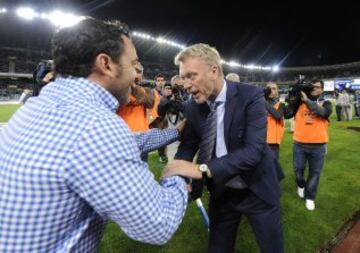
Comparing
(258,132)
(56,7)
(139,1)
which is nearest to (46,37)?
(56,7)

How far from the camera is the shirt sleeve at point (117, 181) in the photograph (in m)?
1.02

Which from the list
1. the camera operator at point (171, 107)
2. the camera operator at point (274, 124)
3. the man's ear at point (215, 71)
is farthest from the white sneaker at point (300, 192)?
the man's ear at point (215, 71)

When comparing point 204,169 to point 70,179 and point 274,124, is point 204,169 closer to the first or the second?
point 70,179

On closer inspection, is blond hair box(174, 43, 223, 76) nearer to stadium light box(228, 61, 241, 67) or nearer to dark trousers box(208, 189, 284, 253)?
dark trousers box(208, 189, 284, 253)

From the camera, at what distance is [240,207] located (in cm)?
246

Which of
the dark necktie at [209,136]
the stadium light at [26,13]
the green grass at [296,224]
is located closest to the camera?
the dark necktie at [209,136]

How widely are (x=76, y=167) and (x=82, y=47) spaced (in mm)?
487

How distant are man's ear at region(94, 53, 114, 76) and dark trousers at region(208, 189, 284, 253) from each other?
161cm

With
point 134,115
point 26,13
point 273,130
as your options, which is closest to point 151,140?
point 134,115

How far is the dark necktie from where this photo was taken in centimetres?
227


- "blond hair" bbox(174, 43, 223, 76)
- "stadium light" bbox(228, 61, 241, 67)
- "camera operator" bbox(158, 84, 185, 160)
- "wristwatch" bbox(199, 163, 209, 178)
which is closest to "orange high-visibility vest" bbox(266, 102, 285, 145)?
"camera operator" bbox(158, 84, 185, 160)

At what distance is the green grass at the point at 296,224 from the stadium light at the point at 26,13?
41.3 metres

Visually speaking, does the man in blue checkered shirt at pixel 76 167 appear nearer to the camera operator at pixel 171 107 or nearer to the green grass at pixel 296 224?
the camera operator at pixel 171 107

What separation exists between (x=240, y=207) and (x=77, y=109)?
1.75 metres
